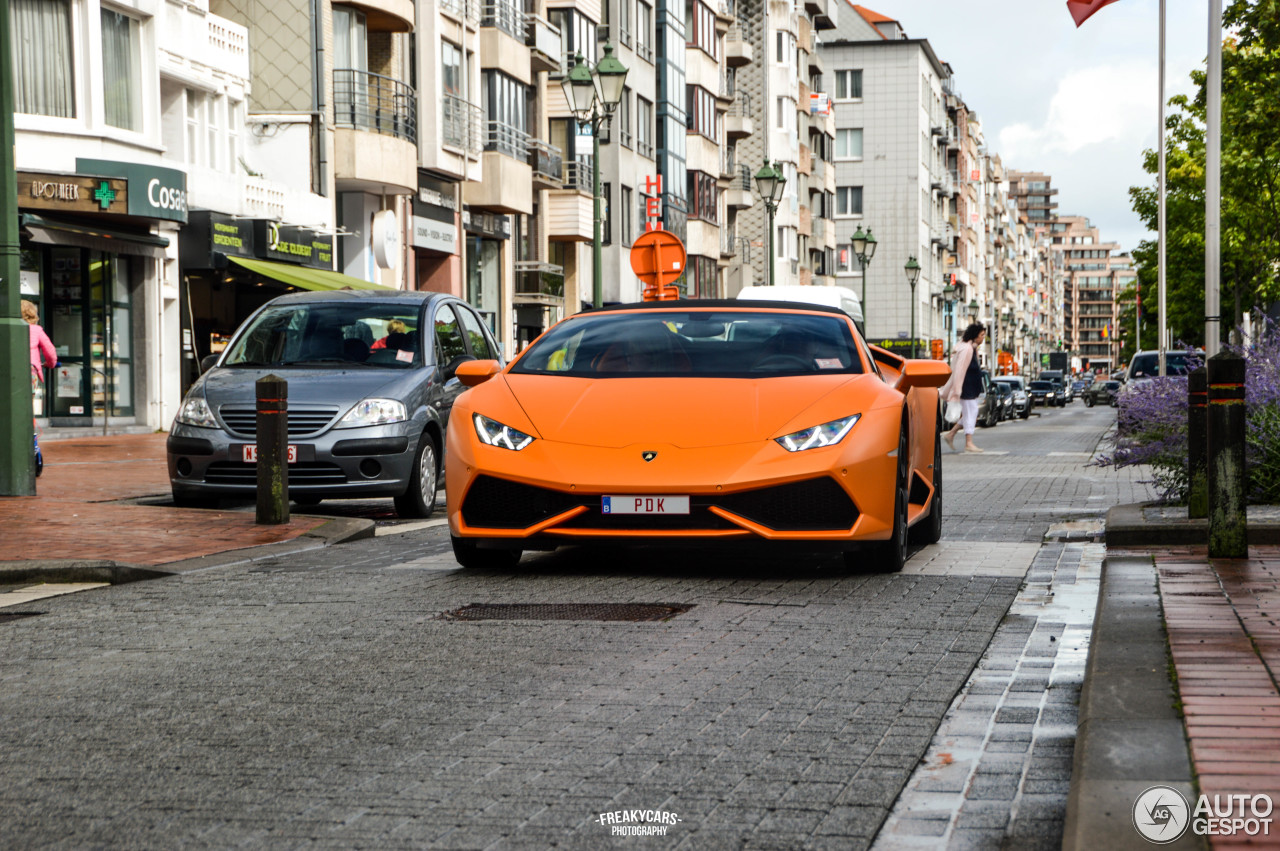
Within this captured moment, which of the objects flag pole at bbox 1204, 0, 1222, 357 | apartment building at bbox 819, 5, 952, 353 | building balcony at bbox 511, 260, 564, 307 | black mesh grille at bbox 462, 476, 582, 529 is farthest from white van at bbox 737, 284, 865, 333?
apartment building at bbox 819, 5, 952, 353

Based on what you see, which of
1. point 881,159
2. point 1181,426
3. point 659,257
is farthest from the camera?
point 881,159

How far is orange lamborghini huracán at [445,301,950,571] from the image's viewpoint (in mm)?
8438

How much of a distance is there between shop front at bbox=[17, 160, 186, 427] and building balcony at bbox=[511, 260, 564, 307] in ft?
56.8

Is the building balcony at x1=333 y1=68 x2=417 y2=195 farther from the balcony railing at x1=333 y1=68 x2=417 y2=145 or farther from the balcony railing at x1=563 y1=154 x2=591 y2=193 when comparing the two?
→ the balcony railing at x1=563 y1=154 x2=591 y2=193

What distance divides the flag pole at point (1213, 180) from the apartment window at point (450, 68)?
2243 centimetres

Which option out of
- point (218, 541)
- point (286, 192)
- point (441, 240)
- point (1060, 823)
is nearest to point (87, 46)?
point (286, 192)

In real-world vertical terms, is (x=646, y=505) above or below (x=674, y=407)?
below

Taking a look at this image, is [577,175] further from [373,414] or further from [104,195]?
[373,414]

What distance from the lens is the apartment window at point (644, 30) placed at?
57938 mm

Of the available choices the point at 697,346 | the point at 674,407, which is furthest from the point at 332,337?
the point at 674,407

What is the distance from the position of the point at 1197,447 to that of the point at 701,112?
5733cm

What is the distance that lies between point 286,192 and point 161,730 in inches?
1207

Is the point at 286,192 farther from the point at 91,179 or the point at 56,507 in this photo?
the point at 56,507

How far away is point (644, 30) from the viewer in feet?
193
